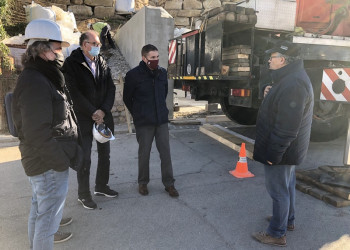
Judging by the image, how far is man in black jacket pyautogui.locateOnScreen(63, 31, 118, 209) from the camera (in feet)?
10.2

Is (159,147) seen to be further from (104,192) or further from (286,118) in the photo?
(286,118)

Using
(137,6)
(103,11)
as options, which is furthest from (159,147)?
(137,6)

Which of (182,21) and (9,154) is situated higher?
(182,21)

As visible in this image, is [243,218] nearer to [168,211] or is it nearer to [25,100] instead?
[168,211]

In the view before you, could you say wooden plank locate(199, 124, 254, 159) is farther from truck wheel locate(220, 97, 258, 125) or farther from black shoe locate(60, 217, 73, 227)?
black shoe locate(60, 217, 73, 227)

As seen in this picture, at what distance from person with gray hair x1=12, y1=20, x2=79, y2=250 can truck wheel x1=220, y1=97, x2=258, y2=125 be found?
17.8 feet

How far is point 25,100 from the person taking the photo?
1787 mm

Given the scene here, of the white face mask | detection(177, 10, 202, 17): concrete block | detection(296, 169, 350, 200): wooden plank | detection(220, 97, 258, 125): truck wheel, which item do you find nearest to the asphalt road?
detection(296, 169, 350, 200): wooden plank

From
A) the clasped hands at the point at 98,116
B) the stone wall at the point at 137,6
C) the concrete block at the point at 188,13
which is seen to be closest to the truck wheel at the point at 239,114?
the clasped hands at the point at 98,116

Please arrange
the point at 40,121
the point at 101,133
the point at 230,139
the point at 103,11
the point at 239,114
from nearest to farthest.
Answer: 1. the point at 40,121
2. the point at 101,133
3. the point at 230,139
4. the point at 239,114
5. the point at 103,11

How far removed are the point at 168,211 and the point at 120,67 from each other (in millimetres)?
8414

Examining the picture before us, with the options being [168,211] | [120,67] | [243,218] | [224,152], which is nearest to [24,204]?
[168,211]

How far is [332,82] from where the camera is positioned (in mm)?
4277

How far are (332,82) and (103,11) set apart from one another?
1539cm
